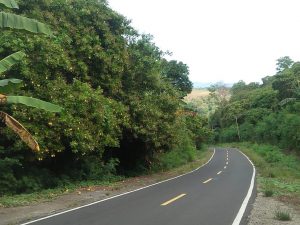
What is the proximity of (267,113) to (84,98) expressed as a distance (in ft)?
213

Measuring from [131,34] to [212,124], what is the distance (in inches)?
3312

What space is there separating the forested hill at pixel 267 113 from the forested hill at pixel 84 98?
80.3 ft

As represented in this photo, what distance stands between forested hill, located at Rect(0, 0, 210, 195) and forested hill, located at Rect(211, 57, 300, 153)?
964 inches

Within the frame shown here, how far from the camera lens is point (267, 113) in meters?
77.4

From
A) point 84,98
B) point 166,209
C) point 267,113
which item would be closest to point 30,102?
point 166,209

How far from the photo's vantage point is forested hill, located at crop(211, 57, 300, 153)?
5078 cm

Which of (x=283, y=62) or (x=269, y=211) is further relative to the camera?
(x=283, y=62)

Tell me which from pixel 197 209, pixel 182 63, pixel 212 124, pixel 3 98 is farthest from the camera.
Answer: pixel 212 124

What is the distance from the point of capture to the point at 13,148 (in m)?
A: 15.7

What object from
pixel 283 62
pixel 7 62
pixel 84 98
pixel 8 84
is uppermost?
pixel 283 62

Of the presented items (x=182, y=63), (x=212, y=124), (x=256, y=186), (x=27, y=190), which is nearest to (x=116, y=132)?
(x=27, y=190)

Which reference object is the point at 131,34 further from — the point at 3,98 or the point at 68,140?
the point at 3,98

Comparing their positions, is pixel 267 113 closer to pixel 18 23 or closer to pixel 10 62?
pixel 10 62

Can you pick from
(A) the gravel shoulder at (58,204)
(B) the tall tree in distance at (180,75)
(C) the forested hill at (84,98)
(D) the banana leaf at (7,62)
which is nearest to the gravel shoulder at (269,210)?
(A) the gravel shoulder at (58,204)
